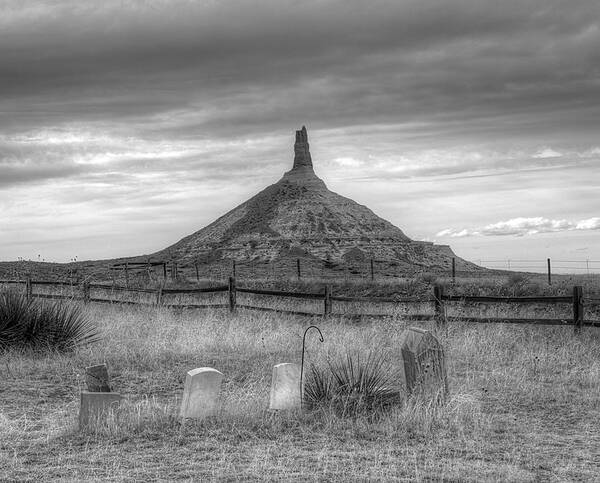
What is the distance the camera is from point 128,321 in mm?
16734

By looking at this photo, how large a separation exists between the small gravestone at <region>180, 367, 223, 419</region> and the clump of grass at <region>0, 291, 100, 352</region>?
5.38 metres

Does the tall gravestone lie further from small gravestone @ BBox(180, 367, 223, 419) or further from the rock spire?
the rock spire

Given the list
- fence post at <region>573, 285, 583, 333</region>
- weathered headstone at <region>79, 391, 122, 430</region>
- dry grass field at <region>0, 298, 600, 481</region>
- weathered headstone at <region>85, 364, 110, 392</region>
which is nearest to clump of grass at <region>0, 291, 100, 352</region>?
Result: dry grass field at <region>0, 298, 600, 481</region>

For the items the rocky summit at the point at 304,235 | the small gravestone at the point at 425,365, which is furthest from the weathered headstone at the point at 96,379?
the rocky summit at the point at 304,235

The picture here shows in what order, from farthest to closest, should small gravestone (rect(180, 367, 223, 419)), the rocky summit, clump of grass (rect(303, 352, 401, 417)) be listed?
the rocky summit < clump of grass (rect(303, 352, 401, 417)) < small gravestone (rect(180, 367, 223, 419))

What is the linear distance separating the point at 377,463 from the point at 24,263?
1912 inches

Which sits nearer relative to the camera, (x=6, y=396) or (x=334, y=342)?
(x=6, y=396)

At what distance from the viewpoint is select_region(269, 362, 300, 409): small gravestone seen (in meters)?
7.98

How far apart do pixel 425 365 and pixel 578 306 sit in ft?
20.4

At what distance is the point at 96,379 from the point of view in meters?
7.79

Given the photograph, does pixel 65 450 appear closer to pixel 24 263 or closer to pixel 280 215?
pixel 24 263

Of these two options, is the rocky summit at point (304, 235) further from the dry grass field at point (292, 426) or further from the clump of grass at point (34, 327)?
the dry grass field at point (292, 426)

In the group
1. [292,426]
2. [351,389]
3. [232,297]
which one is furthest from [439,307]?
[292,426]

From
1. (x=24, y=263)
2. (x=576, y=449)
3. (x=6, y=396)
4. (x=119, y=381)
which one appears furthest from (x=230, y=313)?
(x=24, y=263)
